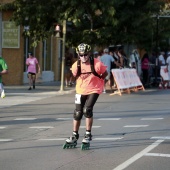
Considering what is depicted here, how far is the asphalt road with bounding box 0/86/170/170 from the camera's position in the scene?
9.82 metres

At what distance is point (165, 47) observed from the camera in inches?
1754

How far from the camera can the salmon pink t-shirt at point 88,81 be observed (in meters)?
11.3

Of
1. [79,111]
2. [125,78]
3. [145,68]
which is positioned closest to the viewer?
[79,111]

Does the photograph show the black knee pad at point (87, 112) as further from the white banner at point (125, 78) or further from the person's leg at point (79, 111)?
the white banner at point (125, 78)

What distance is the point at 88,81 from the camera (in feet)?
37.2

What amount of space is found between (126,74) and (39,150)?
15.4 m

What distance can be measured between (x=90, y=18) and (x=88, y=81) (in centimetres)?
1646

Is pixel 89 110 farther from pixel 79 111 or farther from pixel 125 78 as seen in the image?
pixel 125 78

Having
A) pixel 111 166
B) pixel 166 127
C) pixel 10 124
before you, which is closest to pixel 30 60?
pixel 10 124

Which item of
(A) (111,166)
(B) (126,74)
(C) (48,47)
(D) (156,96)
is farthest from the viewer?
(C) (48,47)

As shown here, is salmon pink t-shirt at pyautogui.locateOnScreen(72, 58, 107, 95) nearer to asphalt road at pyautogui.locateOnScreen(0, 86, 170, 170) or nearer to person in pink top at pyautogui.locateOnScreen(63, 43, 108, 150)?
person in pink top at pyautogui.locateOnScreen(63, 43, 108, 150)

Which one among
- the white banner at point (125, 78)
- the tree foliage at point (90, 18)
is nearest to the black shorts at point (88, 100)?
the white banner at point (125, 78)

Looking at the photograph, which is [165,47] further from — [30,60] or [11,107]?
[11,107]

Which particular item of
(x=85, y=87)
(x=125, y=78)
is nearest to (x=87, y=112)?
(x=85, y=87)
